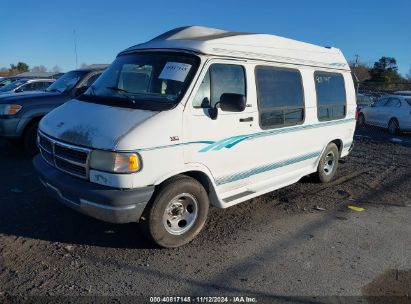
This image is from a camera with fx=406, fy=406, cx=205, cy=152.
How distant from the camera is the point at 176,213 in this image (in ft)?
14.7

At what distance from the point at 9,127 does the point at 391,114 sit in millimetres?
13555

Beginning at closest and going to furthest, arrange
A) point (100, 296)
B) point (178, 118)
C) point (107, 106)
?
point (100, 296) → point (178, 118) → point (107, 106)

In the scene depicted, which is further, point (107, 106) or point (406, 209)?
point (406, 209)

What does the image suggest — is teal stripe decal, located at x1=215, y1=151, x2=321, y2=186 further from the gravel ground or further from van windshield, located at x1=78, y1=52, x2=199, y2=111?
van windshield, located at x1=78, y1=52, x2=199, y2=111

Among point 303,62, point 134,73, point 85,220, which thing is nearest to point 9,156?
point 85,220

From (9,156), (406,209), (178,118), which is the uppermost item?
(178,118)

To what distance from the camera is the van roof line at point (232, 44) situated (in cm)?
474

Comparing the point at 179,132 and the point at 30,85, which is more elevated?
the point at 30,85

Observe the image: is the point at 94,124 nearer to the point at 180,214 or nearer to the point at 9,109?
the point at 180,214

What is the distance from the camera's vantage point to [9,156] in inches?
324

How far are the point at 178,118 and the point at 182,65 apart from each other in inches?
28.2

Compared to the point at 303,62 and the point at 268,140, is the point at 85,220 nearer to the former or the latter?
the point at 268,140

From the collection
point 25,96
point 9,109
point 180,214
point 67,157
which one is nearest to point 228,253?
point 180,214

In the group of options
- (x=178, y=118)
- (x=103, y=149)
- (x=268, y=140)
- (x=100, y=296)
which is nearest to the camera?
(x=100, y=296)
